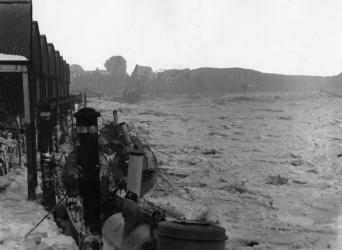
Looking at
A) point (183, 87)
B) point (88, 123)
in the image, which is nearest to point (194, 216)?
point (88, 123)

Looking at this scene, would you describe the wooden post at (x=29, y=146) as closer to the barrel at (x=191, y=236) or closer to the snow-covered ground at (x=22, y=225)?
the snow-covered ground at (x=22, y=225)

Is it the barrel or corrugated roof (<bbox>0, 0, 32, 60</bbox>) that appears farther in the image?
corrugated roof (<bbox>0, 0, 32, 60</bbox>)

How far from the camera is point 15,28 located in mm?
12938

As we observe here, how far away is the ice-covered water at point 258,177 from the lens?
12.4m

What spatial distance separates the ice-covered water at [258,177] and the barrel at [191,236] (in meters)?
6.00

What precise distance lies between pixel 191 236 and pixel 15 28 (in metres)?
10.3

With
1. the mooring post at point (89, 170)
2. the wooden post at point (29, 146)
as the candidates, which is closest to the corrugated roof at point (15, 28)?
the wooden post at point (29, 146)

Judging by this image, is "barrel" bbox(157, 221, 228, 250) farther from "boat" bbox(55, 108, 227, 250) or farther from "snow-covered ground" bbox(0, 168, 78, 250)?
"snow-covered ground" bbox(0, 168, 78, 250)

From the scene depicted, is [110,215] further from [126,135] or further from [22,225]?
[126,135]

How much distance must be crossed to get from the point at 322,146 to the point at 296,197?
12615mm

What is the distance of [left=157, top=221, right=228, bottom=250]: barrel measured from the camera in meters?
5.04

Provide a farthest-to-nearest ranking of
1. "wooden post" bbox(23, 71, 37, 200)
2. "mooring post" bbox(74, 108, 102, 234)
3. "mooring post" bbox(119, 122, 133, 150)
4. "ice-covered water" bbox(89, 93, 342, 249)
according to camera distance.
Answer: "mooring post" bbox(119, 122, 133, 150)
"ice-covered water" bbox(89, 93, 342, 249)
"wooden post" bbox(23, 71, 37, 200)
"mooring post" bbox(74, 108, 102, 234)

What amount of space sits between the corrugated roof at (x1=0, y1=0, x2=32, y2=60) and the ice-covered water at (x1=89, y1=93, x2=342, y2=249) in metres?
6.83

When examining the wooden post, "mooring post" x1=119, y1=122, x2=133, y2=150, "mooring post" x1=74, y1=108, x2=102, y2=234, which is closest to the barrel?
"mooring post" x1=74, y1=108, x2=102, y2=234
